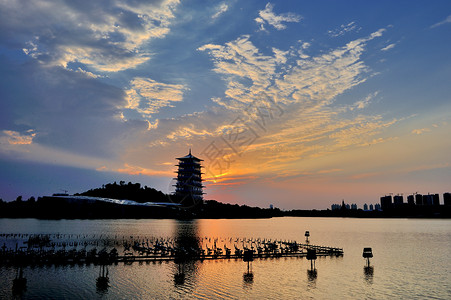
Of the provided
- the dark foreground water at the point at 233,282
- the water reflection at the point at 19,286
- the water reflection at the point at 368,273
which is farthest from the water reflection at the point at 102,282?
the water reflection at the point at 368,273

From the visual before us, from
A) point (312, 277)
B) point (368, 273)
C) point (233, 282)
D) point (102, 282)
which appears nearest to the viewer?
point (102, 282)

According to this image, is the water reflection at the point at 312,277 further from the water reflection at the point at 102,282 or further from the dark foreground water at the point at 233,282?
the water reflection at the point at 102,282

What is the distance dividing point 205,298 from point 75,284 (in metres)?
18.1

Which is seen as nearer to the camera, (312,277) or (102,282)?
(102,282)

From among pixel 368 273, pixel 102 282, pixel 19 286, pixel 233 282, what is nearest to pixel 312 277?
pixel 368 273

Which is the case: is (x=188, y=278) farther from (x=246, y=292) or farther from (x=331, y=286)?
(x=331, y=286)

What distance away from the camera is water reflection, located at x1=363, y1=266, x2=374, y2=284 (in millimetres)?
51138

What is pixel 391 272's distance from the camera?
5919 centimetres

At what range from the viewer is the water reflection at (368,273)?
51.1 meters

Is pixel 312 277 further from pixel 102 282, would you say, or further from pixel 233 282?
pixel 102 282

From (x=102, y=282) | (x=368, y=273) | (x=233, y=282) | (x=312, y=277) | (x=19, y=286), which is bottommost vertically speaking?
(x=368, y=273)

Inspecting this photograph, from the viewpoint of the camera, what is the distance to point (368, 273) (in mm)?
56938

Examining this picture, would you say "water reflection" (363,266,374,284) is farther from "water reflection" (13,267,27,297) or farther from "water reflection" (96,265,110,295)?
"water reflection" (13,267,27,297)

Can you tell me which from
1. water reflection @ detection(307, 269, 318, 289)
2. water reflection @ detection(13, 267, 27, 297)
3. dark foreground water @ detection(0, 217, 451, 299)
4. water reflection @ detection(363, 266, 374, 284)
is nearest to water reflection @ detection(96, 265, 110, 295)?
dark foreground water @ detection(0, 217, 451, 299)
